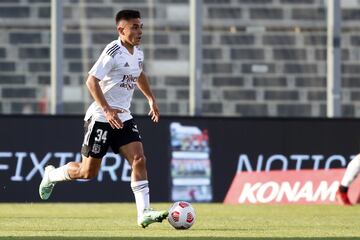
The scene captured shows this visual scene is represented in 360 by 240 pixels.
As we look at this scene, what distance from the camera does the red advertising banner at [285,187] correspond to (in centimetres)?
1653

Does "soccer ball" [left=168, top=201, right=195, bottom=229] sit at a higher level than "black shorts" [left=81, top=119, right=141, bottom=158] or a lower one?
lower

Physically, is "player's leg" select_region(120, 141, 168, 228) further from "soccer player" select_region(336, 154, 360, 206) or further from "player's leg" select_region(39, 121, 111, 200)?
"soccer player" select_region(336, 154, 360, 206)

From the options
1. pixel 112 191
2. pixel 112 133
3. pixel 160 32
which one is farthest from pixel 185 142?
pixel 112 133

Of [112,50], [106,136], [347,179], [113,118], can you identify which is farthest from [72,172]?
[347,179]

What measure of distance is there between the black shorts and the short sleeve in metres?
0.50

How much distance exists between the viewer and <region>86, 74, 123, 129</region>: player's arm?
10.8 m

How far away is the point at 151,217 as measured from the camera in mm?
10742

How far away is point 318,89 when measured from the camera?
61.1ft

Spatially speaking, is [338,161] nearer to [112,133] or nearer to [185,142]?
[185,142]

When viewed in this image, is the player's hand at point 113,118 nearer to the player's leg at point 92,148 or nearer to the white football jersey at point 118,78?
the white football jersey at point 118,78

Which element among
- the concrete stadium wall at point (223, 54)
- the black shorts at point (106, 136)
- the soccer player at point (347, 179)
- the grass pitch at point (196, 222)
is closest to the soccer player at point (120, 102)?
the black shorts at point (106, 136)

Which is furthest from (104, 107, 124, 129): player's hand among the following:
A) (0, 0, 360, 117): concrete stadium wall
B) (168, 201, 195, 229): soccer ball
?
(0, 0, 360, 117): concrete stadium wall

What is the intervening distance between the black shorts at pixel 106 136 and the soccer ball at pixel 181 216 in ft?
2.49

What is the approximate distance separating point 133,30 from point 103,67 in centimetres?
43
